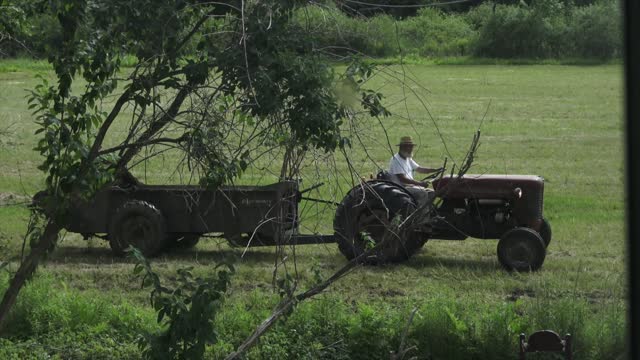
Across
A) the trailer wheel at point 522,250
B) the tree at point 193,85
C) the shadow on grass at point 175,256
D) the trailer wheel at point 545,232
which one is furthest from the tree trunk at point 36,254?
the trailer wheel at point 545,232

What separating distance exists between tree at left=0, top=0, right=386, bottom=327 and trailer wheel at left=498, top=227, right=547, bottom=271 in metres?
5.10

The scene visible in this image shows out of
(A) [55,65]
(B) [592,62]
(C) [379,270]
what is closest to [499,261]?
(C) [379,270]

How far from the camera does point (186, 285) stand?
634 centimetres

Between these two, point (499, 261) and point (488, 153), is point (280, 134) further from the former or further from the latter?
point (488, 153)

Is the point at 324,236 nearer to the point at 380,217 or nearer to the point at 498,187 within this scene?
the point at 380,217

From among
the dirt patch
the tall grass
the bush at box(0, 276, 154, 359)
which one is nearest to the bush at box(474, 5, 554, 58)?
the dirt patch

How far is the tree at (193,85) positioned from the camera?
5.51 m

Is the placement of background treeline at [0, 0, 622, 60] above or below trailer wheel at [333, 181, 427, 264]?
above

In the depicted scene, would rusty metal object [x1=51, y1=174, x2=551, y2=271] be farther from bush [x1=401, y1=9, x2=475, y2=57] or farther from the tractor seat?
bush [x1=401, y1=9, x2=475, y2=57]

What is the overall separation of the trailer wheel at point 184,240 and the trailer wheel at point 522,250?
330cm

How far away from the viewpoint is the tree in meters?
5.51

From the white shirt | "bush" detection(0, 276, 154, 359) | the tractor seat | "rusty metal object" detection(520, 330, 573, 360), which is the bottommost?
"bush" detection(0, 276, 154, 359)

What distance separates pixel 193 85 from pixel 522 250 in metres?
5.85

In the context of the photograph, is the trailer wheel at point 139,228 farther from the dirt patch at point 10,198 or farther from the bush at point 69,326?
the dirt patch at point 10,198
